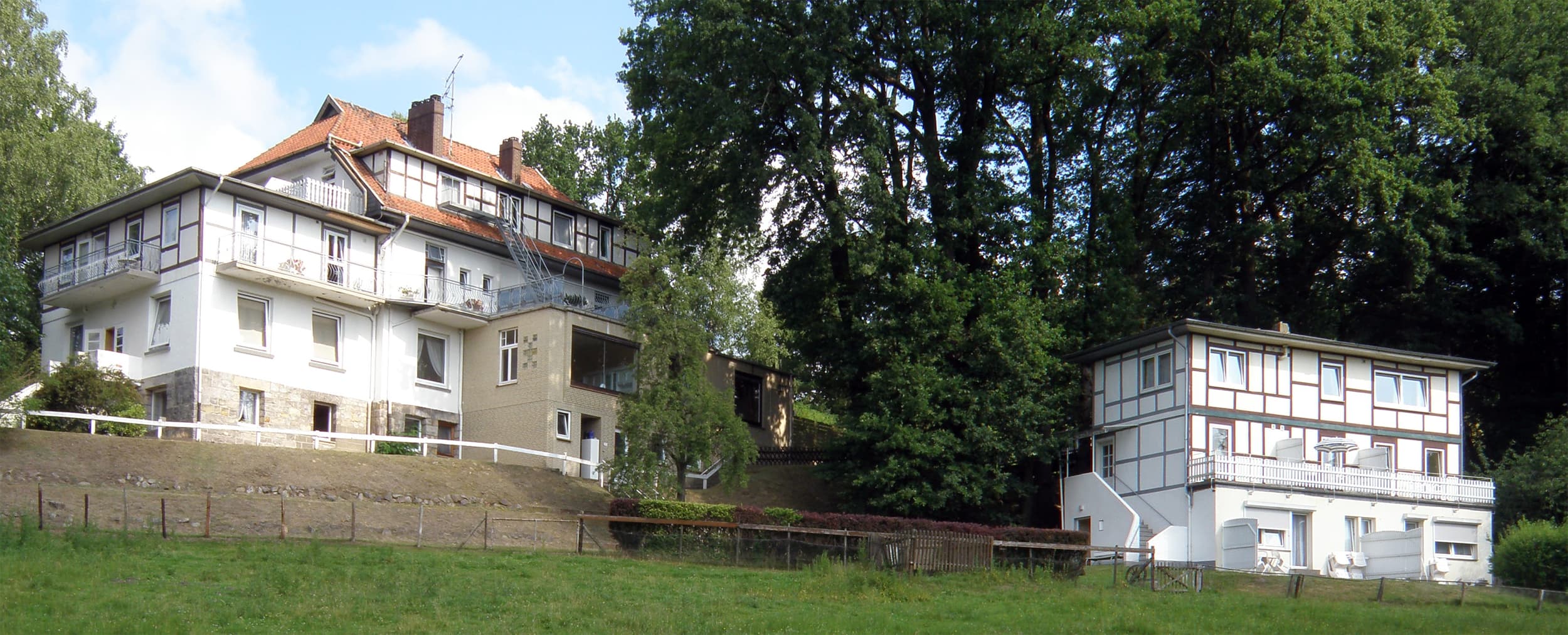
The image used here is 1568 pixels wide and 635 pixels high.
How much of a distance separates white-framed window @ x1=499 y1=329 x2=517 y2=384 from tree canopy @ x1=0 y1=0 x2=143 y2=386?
1369 cm

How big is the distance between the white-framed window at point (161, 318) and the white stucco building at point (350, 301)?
0.05 metres

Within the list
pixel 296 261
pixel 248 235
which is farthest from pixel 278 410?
pixel 248 235

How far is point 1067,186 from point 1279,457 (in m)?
10.4

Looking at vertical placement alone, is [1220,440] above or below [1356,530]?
above

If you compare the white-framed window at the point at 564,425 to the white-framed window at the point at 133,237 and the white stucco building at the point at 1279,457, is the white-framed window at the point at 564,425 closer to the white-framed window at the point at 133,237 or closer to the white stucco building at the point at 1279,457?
the white-framed window at the point at 133,237

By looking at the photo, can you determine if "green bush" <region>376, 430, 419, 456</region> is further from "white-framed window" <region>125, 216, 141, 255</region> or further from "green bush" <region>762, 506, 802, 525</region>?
"green bush" <region>762, 506, 802, 525</region>

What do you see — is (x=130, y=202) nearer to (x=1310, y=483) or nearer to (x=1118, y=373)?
(x=1118, y=373)

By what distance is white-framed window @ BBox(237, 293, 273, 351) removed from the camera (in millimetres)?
40156

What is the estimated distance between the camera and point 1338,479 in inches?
1567

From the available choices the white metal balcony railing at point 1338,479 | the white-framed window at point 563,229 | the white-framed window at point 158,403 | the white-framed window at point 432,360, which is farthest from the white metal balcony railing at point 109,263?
the white metal balcony railing at point 1338,479

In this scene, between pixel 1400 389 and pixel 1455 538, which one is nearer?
pixel 1455 538

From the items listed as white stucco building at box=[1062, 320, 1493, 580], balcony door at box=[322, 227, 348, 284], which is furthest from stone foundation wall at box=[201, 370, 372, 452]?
white stucco building at box=[1062, 320, 1493, 580]

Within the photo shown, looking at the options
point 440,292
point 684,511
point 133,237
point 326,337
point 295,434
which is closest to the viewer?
point 684,511

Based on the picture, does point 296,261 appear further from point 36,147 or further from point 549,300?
point 36,147
